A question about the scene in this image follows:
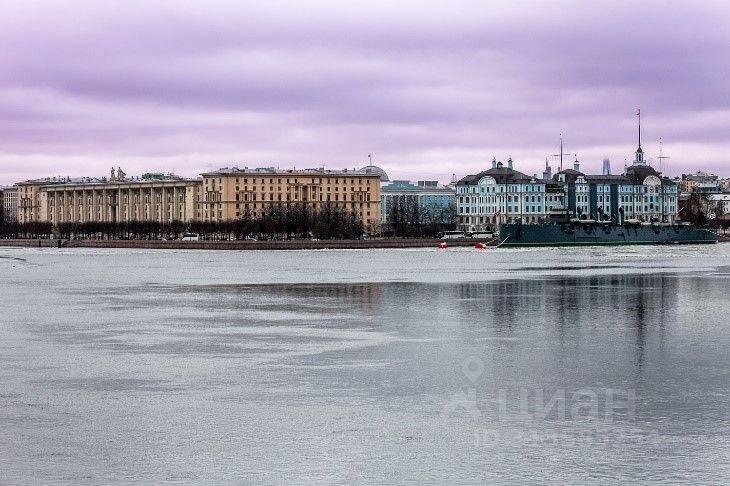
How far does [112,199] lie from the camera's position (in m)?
162

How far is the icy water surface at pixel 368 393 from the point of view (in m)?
8.98

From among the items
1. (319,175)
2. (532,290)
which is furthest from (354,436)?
(319,175)

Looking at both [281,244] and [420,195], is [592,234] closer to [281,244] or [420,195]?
[281,244]

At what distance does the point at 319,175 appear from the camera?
153875 millimetres

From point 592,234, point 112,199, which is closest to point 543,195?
point 592,234

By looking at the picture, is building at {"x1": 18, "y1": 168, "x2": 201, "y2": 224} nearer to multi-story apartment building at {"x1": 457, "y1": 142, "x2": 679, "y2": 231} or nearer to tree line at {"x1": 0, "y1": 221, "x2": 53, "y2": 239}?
tree line at {"x1": 0, "y1": 221, "x2": 53, "y2": 239}

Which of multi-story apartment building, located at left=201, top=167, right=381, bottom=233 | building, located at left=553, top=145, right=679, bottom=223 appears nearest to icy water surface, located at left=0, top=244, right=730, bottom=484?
multi-story apartment building, located at left=201, top=167, right=381, bottom=233

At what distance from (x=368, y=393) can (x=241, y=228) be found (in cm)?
10231

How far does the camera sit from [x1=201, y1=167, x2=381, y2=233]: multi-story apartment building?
148250 mm

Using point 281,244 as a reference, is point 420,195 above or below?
above

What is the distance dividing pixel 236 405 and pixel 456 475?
3.37 metres

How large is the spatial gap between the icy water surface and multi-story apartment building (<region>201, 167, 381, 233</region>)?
4850 inches

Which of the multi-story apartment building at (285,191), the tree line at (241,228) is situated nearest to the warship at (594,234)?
the tree line at (241,228)

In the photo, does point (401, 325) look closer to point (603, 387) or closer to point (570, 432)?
point (603, 387)
